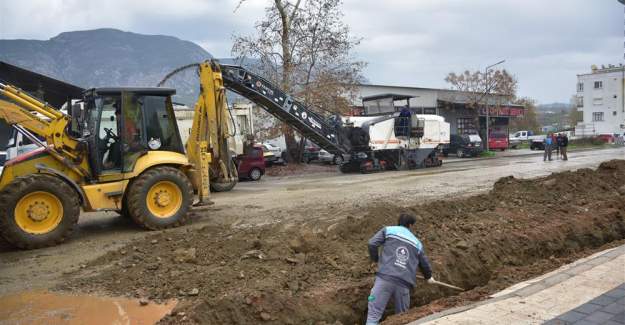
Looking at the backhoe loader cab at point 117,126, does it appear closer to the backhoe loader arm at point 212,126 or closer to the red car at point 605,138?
the backhoe loader arm at point 212,126

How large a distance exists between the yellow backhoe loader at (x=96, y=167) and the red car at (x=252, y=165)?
9.79m

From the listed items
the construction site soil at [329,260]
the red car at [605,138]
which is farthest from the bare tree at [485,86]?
the construction site soil at [329,260]

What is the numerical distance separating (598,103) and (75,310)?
81.7 m

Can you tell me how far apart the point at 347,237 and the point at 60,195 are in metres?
4.59

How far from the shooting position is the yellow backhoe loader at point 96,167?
8023 millimetres

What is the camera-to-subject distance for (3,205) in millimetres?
7688

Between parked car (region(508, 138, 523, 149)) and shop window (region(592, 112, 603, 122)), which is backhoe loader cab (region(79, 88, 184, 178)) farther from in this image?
shop window (region(592, 112, 603, 122))

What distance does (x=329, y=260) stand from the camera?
708cm

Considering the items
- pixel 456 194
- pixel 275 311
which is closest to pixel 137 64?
pixel 456 194

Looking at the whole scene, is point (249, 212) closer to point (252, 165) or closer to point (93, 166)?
point (93, 166)

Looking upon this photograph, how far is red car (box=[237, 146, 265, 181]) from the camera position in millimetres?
20062

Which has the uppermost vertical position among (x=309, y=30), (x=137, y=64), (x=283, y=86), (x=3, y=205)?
(x=137, y=64)

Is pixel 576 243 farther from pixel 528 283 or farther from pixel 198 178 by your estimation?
pixel 198 178

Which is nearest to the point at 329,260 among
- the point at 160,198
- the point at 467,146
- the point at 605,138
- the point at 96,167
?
the point at 160,198
